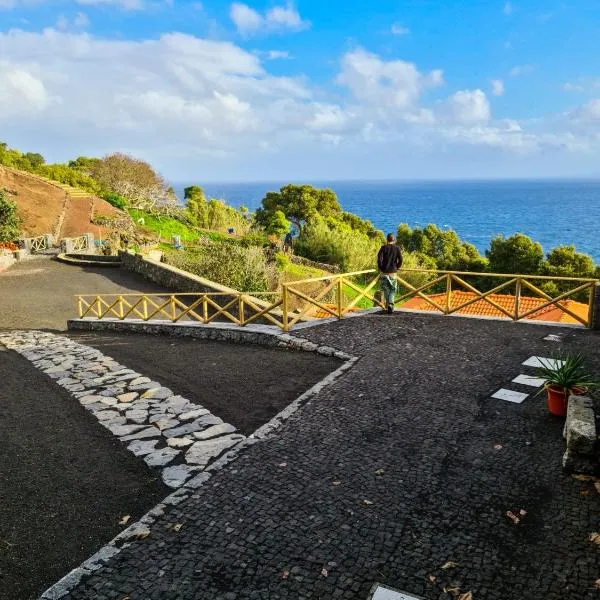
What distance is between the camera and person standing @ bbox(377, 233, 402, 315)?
396 inches

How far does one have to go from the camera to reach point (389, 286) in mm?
10312

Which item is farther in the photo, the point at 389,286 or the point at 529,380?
the point at 389,286

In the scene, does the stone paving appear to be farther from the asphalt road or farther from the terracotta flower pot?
the terracotta flower pot

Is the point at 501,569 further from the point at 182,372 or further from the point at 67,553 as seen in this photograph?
the point at 182,372

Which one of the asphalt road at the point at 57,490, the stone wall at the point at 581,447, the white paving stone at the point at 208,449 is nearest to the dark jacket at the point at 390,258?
the white paving stone at the point at 208,449

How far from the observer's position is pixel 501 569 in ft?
10.9

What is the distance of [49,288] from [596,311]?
1960 centimetres

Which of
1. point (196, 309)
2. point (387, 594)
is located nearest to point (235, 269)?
point (196, 309)

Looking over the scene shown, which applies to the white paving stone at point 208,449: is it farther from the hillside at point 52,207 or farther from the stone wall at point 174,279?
the hillside at point 52,207

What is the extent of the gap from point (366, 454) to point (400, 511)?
973mm

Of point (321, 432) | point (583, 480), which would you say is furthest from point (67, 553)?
point (583, 480)

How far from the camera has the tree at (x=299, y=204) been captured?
51.2 metres

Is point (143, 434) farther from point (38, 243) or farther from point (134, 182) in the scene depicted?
point (134, 182)

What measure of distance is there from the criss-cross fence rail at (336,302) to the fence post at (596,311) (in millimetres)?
52
